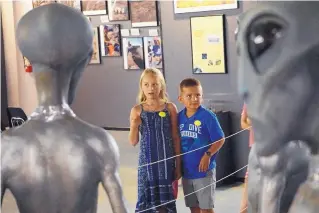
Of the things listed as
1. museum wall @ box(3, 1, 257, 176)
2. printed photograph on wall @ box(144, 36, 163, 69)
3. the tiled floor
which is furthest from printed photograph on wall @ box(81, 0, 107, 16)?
the tiled floor

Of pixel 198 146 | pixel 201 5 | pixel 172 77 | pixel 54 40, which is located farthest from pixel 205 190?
pixel 172 77

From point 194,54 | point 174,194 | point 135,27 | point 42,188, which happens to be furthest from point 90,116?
point 42,188

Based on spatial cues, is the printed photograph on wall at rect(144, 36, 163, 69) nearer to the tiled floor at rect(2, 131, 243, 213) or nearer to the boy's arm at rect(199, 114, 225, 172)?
the tiled floor at rect(2, 131, 243, 213)

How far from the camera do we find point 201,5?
4559 millimetres

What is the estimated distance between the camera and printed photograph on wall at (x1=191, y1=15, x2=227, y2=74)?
4.45m

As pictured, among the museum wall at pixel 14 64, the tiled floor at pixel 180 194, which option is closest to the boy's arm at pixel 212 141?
the tiled floor at pixel 180 194

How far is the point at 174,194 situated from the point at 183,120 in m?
0.33

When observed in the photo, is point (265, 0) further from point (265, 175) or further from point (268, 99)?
point (265, 175)

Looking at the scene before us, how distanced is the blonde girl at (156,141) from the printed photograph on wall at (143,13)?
9.60ft

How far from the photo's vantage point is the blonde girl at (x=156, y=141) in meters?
2.67

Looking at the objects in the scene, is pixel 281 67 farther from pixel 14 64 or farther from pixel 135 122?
pixel 14 64

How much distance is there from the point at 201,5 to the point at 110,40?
180 cm

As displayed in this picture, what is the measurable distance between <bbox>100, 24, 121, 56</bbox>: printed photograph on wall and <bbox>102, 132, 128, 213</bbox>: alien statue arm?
501 centimetres

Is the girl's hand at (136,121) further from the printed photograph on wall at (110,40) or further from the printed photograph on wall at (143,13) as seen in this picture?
the printed photograph on wall at (110,40)
